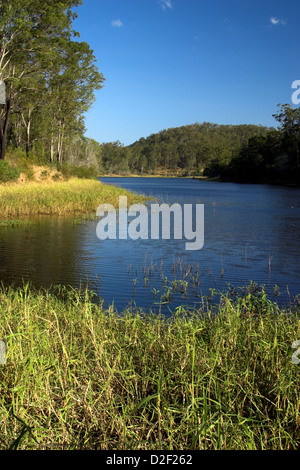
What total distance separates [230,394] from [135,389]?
1.08 meters

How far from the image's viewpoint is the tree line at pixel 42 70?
26.5 metres

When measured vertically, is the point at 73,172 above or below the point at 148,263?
above

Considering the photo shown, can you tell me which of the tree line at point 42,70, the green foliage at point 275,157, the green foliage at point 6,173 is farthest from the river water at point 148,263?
the green foliage at point 275,157

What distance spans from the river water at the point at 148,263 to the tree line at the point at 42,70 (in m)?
14.9

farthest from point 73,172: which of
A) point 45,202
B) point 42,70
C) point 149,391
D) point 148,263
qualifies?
point 149,391

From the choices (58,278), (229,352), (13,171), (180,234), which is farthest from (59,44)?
(229,352)

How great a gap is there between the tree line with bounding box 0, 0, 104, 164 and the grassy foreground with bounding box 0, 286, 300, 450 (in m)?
25.7

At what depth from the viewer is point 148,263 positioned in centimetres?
1318

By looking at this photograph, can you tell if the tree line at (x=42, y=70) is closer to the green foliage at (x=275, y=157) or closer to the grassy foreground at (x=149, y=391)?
the grassy foreground at (x=149, y=391)

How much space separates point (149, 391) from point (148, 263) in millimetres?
8541

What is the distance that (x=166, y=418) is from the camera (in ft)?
13.3

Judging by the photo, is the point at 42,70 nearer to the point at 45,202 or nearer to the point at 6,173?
the point at 6,173

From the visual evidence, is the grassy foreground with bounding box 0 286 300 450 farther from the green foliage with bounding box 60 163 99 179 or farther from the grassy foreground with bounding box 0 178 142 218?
the green foliage with bounding box 60 163 99 179

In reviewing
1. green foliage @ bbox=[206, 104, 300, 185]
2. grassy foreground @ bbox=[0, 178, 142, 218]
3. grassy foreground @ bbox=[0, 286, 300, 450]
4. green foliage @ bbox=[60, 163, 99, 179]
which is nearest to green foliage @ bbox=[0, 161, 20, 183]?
grassy foreground @ bbox=[0, 178, 142, 218]
